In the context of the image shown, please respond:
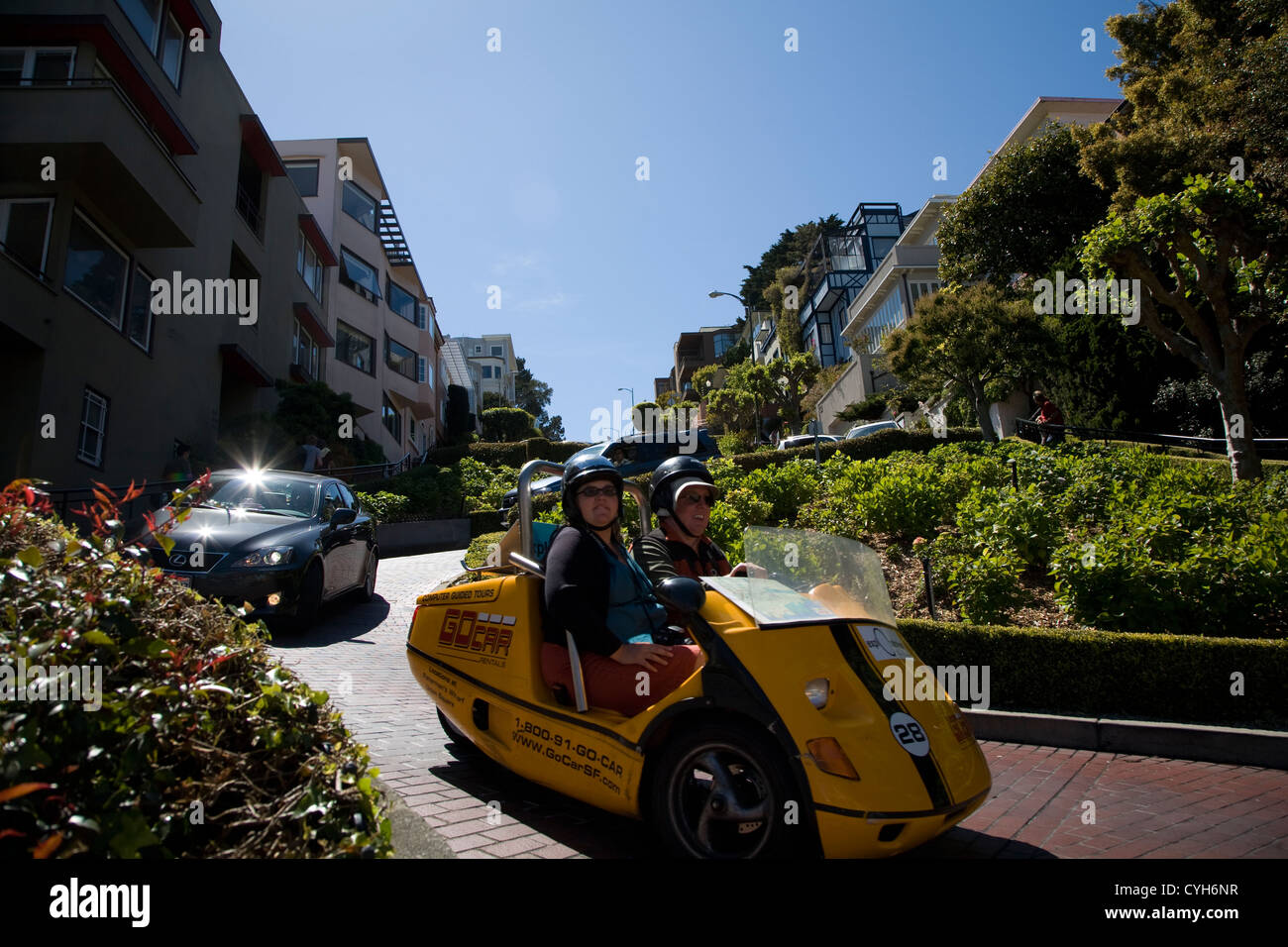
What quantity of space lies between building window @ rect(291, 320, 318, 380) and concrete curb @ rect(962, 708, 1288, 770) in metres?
25.9

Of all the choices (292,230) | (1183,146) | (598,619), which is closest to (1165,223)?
(1183,146)

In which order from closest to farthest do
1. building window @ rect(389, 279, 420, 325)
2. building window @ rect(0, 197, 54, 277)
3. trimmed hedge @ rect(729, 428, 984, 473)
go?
building window @ rect(0, 197, 54, 277), trimmed hedge @ rect(729, 428, 984, 473), building window @ rect(389, 279, 420, 325)

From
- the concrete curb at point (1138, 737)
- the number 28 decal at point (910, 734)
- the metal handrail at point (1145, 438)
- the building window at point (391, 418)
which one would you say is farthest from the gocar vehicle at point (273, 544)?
the building window at point (391, 418)

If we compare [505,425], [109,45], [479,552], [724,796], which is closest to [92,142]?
[109,45]

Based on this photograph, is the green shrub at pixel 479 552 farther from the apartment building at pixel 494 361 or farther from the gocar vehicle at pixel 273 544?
the apartment building at pixel 494 361

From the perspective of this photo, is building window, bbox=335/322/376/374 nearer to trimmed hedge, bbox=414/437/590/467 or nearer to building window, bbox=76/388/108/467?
trimmed hedge, bbox=414/437/590/467

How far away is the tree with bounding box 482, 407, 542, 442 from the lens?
7044 cm

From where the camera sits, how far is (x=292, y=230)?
2647 centimetres

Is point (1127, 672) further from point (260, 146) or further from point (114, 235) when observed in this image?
point (260, 146)

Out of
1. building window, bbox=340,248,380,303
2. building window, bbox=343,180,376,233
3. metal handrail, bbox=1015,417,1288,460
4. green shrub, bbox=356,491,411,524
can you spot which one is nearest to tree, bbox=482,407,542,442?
building window, bbox=340,248,380,303

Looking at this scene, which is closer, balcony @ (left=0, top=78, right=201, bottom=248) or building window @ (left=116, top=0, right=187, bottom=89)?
balcony @ (left=0, top=78, right=201, bottom=248)

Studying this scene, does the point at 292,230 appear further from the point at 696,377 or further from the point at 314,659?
the point at 696,377

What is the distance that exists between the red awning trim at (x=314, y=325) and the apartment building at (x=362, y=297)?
0.05 m

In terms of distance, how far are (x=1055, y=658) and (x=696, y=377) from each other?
60551 millimetres
